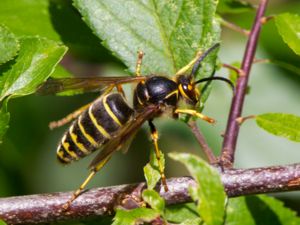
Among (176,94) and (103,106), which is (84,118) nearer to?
(103,106)

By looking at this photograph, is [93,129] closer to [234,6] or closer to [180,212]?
[180,212]

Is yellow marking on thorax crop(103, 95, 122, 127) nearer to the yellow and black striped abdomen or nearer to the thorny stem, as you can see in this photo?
the yellow and black striped abdomen

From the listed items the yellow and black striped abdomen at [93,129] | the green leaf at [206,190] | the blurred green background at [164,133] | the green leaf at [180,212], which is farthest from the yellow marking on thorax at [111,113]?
the blurred green background at [164,133]

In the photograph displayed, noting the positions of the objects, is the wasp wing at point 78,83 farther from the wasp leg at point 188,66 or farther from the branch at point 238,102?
the branch at point 238,102

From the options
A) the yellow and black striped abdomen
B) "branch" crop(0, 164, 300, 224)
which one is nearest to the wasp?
the yellow and black striped abdomen

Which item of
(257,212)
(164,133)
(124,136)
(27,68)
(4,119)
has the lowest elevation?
(164,133)

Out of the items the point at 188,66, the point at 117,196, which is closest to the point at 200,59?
the point at 188,66

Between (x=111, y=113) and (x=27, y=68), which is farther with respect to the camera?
(x=111, y=113)

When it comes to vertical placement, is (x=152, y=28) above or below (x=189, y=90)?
above
